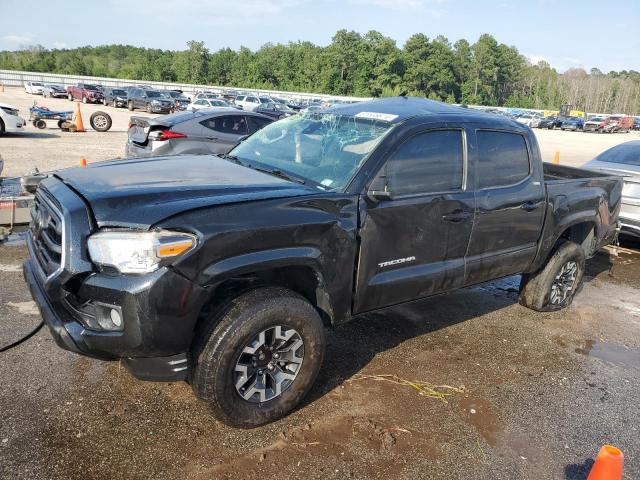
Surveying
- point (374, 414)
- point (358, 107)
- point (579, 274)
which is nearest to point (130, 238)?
point (374, 414)

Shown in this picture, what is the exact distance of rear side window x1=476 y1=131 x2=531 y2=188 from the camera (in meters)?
4.14

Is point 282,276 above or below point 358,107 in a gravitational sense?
below

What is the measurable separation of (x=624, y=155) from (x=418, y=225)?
6.74 metres

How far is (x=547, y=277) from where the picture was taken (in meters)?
5.13

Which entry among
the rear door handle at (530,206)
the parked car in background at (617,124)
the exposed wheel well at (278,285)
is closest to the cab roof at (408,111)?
the rear door handle at (530,206)

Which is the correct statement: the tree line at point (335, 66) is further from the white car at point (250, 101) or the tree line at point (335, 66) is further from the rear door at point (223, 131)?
the rear door at point (223, 131)

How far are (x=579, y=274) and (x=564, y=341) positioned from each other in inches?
39.7

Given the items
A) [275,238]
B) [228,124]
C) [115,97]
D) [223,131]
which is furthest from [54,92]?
[275,238]

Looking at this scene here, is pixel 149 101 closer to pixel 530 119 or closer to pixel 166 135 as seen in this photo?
pixel 166 135

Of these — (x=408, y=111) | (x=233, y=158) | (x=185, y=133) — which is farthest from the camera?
(x=185, y=133)

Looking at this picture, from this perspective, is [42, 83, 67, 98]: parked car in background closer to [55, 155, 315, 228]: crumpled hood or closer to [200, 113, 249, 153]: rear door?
[200, 113, 249, 153]: rear door

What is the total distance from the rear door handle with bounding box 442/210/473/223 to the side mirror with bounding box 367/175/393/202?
2.02 feet

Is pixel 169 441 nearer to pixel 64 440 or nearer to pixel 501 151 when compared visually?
pixel 64 440

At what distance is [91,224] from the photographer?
2656 millimetres
